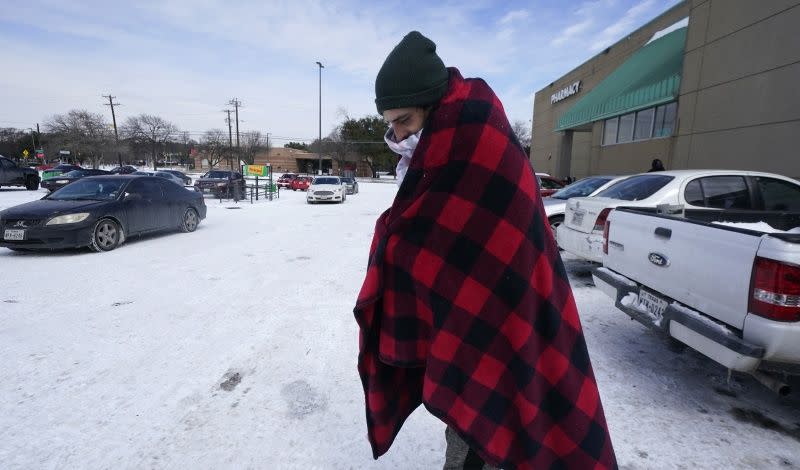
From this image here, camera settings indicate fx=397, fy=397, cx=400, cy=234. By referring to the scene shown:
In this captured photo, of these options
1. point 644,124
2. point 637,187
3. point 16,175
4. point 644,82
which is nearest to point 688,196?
point 637,187

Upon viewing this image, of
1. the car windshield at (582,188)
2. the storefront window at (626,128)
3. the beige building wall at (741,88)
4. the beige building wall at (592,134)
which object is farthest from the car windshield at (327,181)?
the beige building wall at (741,88)

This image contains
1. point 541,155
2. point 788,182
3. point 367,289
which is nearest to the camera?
point 367,289

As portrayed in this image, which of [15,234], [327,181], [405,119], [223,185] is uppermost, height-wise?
[405,119]

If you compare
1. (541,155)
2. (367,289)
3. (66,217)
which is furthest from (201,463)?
(541,155)

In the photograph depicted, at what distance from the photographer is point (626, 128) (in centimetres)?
1522

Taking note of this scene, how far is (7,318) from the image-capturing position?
3.90 m

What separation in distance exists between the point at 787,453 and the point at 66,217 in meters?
8.88

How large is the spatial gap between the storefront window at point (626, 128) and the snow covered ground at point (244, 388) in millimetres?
12352

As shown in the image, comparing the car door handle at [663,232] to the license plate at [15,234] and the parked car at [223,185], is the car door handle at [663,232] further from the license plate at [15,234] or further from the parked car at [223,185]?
the parked car at [223,185]

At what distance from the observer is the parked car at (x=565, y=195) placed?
→ 7.14 metres

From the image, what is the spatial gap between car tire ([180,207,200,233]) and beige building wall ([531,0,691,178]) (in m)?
13.3

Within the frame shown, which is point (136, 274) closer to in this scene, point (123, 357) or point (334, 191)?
point (123, 357)

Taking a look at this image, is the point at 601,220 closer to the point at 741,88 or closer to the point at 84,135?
the point at 741,88

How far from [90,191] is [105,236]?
117 cm
